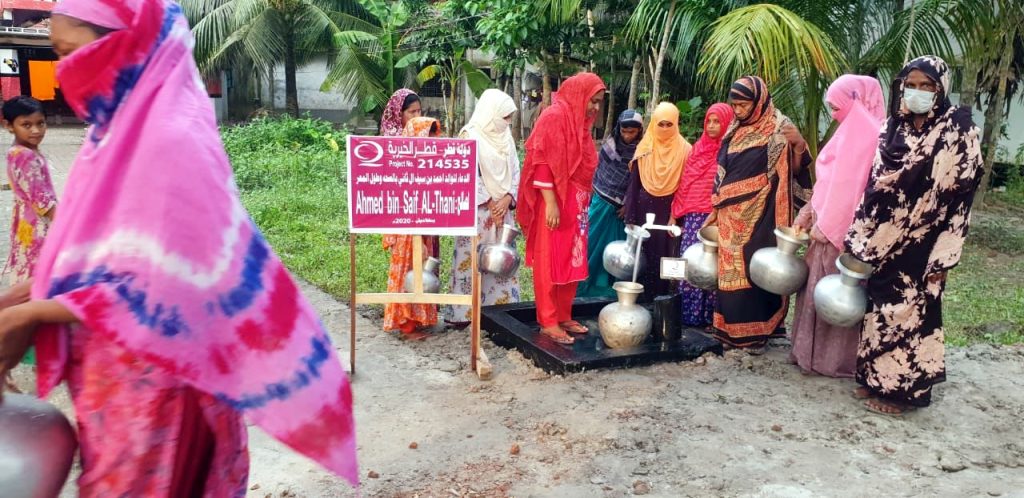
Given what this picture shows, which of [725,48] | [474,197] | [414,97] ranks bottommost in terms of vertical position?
[474,197]

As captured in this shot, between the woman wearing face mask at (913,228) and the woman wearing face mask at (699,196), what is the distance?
1.43 meters

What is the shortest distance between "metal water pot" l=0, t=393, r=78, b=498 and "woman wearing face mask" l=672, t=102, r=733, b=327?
4640 mm

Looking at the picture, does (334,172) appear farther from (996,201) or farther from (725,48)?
(996,201)

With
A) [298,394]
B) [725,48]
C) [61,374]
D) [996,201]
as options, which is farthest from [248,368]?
[996,201]

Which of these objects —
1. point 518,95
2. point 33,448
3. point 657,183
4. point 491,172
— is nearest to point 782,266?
point 657,183

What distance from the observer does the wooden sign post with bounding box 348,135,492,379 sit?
4922mm

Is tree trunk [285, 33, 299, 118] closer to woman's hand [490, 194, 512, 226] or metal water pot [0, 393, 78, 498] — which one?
woman's hand [490, 194, 512, 226]

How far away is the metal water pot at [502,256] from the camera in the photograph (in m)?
5.54

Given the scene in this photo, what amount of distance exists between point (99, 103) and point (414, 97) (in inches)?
179

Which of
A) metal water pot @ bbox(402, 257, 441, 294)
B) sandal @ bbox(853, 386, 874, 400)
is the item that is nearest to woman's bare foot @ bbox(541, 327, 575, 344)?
metal water pot @ bbox(402, 257, 441, 294)

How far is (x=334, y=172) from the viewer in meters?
14.5

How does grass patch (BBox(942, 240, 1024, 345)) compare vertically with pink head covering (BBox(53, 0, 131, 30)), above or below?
below

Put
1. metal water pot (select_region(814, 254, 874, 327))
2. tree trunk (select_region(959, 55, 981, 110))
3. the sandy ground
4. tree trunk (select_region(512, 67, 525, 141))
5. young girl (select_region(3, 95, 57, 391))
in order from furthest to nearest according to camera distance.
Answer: tree trunk (select_region(512, 67, 525, 141)), tree trunk (select_region(959, 55, 981, 110)), young girl (select_region(3, 95, 57, 391)), metal water pot (select_region(814, 254, 874, 327)), the sandy ground

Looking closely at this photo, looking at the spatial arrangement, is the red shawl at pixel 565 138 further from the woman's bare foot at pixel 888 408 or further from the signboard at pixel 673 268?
the woman's bare foot at pixel 888 408
